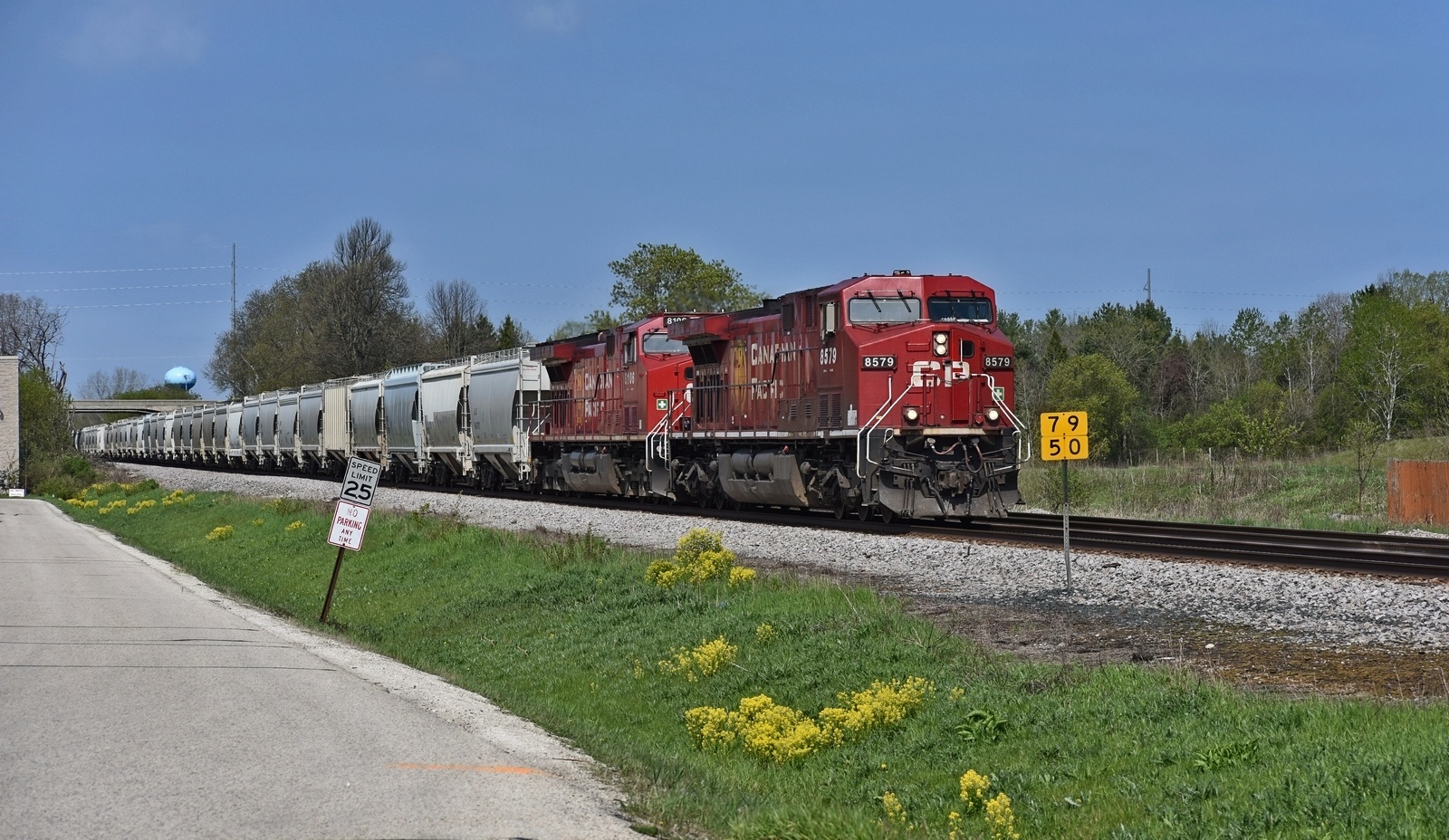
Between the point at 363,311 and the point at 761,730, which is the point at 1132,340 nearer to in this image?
the point at 363,311

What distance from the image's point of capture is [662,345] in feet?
103

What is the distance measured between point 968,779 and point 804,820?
3.42ft

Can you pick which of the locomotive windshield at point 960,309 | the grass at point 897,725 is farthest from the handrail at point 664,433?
the grass at point 897,725

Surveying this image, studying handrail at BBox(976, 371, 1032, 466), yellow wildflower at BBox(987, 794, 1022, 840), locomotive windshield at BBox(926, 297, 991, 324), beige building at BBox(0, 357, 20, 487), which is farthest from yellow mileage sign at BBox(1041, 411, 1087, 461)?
beige building at BBox(0, 357, 20, 487)

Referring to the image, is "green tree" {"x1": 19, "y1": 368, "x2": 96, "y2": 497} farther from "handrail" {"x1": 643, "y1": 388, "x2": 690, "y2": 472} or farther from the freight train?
"handrail" {"x1": 643, "y1": 388, "x2": 690, "y2": 472}

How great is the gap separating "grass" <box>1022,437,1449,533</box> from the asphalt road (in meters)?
18.7

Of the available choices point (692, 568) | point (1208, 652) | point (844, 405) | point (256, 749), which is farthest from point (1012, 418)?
point (256, 749)


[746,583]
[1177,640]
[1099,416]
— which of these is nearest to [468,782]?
[1177,640]

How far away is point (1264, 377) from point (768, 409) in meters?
71.3

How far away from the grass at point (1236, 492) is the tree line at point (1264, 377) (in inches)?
137

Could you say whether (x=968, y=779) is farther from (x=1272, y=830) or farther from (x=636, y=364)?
(x=636, y=364)

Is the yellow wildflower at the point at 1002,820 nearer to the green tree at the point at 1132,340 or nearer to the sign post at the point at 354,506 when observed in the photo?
the sign post at the point at 354,506

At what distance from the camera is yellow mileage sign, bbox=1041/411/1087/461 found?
1531 centimetres

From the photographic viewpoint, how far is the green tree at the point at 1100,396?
2702 inches
